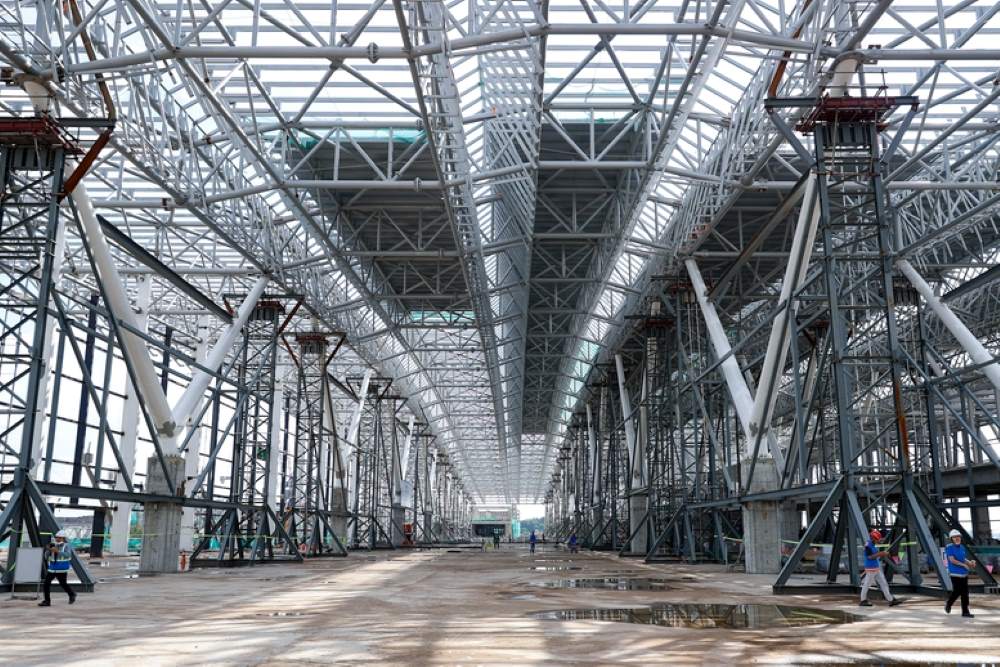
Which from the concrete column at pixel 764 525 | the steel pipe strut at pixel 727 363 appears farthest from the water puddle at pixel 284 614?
the steel pipe strut at pixel 727 363

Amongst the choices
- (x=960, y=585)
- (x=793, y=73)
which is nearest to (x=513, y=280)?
(x=793, y=73)

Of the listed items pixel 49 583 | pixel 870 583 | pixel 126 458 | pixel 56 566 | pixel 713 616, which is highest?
pixel 126 458

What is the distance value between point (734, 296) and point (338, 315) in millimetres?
17671

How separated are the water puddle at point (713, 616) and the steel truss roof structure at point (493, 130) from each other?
35.1 feet

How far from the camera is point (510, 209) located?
33.9m

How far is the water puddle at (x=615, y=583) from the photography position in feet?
70.1

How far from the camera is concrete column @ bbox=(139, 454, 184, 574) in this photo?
27.7 m

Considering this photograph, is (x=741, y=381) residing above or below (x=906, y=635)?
above

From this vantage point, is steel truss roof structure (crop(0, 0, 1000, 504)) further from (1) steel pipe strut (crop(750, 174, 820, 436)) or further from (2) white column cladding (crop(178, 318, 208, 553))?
(2) white column cladding (crop(178, 318, 208, 553))

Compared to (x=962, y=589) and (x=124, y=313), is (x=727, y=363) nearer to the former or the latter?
(x=962, y=589)

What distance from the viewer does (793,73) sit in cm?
2142

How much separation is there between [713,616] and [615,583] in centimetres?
916

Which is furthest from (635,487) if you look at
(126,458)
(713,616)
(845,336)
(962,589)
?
(962,589)

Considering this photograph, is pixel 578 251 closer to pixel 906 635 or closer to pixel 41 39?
pixel 41 39
